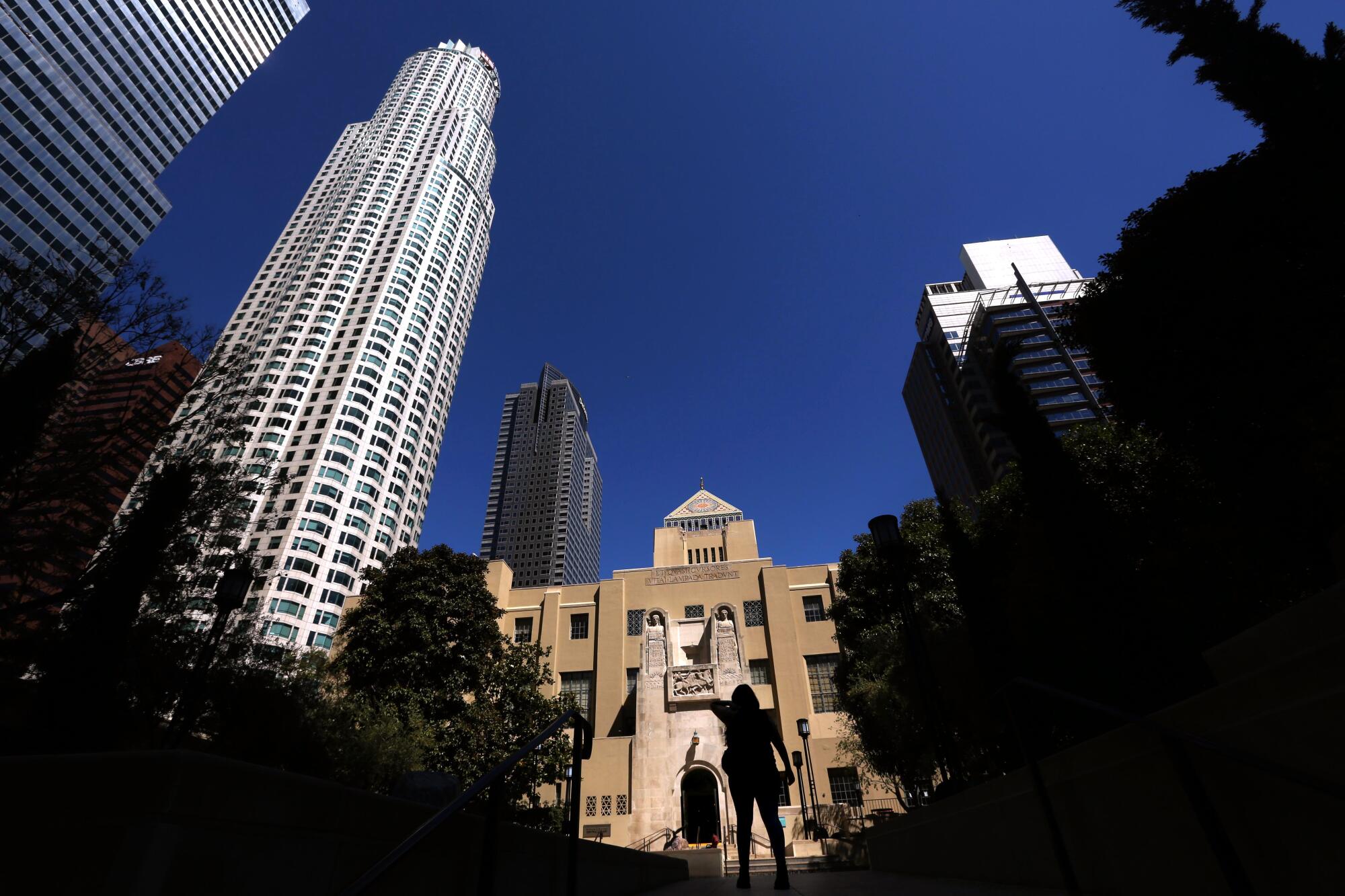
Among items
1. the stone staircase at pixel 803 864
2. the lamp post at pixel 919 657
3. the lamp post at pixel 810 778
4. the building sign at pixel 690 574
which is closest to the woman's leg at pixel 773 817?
the lamp post at pixel 919 657

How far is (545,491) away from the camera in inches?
5955

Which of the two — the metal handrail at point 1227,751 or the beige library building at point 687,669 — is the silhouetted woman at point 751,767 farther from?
the beige library building at point 687,669

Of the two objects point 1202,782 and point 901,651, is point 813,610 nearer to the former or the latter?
point 901,651

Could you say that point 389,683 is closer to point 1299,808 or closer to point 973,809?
point 973,809

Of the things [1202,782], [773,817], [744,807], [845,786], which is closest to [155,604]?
[744,807]

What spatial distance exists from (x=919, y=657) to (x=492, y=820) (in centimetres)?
733

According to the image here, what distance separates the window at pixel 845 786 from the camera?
86.1 ft

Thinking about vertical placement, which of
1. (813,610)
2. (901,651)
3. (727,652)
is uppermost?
(813,610)

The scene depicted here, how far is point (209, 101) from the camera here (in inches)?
2906

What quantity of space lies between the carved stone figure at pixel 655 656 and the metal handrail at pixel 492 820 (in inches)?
882

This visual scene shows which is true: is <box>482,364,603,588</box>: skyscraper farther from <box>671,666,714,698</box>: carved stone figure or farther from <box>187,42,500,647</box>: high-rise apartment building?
<box>671,666,714,698</box>: carved stone figure

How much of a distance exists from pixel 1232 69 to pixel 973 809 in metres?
16.7

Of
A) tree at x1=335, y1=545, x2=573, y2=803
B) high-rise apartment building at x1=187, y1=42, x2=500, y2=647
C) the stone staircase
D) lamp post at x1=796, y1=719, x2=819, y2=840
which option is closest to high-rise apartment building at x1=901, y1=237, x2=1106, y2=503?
lamp post at x1=796, y1=719, x2=819, y2=840

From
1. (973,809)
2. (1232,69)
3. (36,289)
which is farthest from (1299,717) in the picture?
(36,289)
